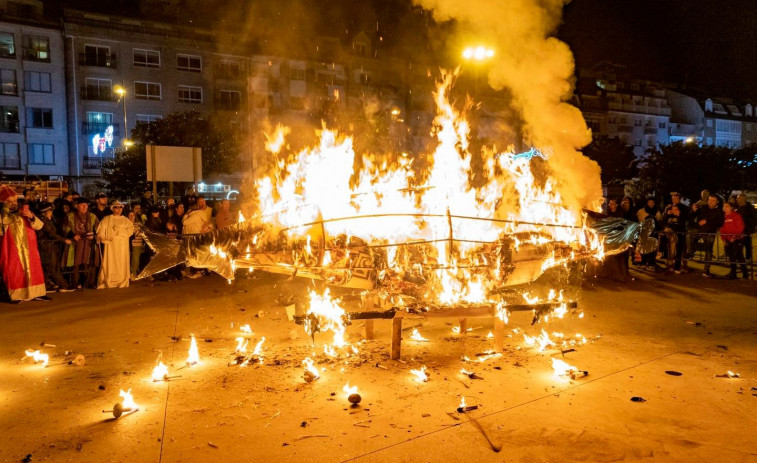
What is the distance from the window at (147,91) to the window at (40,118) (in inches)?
214

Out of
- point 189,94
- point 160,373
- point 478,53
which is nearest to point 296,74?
point 189,94

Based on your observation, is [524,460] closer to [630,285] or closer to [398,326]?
[398,326]

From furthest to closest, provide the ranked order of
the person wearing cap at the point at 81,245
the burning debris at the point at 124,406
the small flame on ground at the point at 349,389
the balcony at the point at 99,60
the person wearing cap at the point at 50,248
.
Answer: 1. the balcony at the point at 99,60
2. the person wearing cap at the point at 81,245
3. the person wearing cap at the point at 50,248
4. the small flame on ground at the point at 349,389
5. the burning debris at the point at 124,406

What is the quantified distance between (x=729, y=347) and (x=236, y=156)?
33397 mm

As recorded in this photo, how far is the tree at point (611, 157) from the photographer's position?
35938 mm

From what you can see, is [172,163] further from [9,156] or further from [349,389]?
[9,156]

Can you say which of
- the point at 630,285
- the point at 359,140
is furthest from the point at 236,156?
the point at 630,285

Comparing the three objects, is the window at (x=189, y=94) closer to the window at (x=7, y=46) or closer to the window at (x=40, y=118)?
the window at (x=40, y=118)

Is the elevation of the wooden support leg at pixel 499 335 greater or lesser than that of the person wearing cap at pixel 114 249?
lesser

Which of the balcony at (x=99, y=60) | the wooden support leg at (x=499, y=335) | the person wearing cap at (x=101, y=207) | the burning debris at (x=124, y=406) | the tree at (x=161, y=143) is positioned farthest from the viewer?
the balcony at (x=99, y=60)

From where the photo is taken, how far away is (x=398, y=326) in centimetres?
600

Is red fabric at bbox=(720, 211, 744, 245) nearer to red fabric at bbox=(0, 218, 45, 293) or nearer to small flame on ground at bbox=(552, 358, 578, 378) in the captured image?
small flame on ground at bbox=(552, 358, 578, 378)

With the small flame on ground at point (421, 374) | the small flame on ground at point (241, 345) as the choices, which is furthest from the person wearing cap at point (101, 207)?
the small flame on ground at point (421, 374)

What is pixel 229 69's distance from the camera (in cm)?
4047
